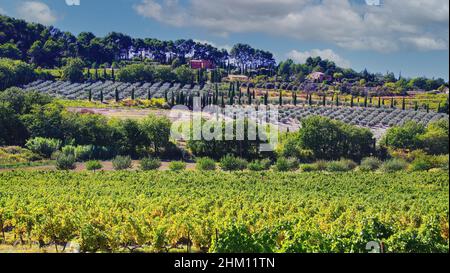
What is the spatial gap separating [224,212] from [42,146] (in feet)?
59.0

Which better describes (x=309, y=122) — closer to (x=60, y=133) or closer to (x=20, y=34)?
(x=60, y=133)

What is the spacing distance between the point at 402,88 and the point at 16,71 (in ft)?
247

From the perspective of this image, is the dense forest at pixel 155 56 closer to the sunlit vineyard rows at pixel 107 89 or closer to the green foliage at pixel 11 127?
the sunlit vineyard rows at pixel 107 89

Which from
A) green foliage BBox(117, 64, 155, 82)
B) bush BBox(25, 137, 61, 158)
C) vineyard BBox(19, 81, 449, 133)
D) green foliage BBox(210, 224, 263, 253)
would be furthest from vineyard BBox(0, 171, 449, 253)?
green foliage BBox(117, 64, 155, 82)

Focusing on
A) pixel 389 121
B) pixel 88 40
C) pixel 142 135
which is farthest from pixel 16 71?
pixel 389 121

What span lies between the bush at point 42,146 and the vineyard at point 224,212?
3.67 m

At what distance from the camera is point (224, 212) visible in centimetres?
1586

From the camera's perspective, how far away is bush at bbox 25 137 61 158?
95.0 ft

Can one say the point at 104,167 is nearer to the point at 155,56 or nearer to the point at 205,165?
the point at 205,165

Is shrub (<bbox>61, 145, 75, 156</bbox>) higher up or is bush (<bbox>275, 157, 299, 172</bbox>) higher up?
shrub (<bbox>61, 145, 75, 156</bbox>)

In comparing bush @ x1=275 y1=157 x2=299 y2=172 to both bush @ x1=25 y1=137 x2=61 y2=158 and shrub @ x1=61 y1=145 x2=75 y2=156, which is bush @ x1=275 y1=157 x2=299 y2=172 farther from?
bush @ x1=25 y1=137 x2=61 y2=158

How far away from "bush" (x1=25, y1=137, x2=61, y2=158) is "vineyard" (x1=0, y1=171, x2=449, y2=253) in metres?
3.67

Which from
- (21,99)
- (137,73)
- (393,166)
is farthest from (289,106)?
(21,99)
